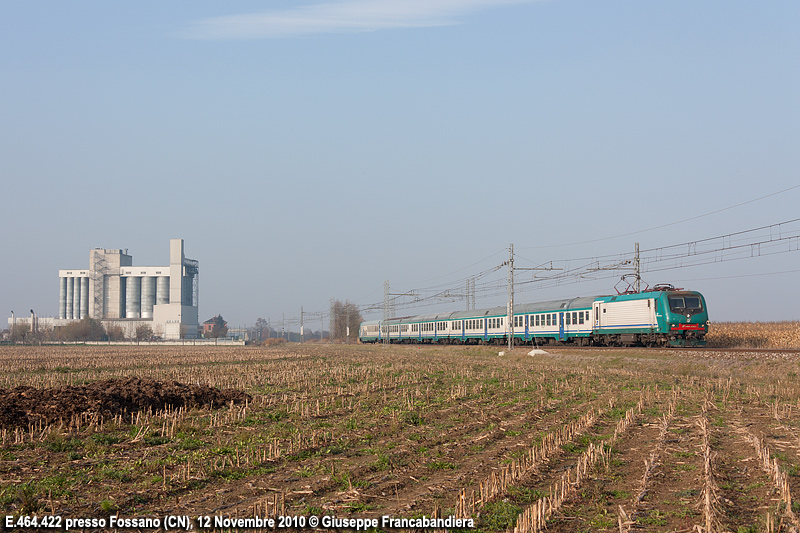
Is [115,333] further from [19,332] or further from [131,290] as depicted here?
[19,332]

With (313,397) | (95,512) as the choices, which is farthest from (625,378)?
(95,512)

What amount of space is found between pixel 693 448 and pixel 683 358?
72.3ft

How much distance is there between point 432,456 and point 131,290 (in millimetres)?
185239

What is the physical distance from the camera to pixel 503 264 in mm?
52188

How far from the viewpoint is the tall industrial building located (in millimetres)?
169625

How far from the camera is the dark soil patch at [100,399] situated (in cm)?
1617

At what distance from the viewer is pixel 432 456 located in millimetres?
12359

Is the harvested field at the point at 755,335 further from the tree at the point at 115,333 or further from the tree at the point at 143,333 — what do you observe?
the tree at the point at 115,333

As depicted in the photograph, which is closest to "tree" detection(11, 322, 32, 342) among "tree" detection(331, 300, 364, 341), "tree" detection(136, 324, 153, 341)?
"tree" detection(136, 324, 153, 341)

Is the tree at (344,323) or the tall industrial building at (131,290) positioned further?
the tall industrial building at (131,290)

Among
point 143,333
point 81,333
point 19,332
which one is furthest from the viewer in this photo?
point 143,333

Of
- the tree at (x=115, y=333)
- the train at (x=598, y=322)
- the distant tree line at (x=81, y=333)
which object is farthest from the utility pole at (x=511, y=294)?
the tree at (x=115, y=333)

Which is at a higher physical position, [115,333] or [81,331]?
[81,331]

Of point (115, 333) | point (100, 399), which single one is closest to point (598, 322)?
point (100, 399)
